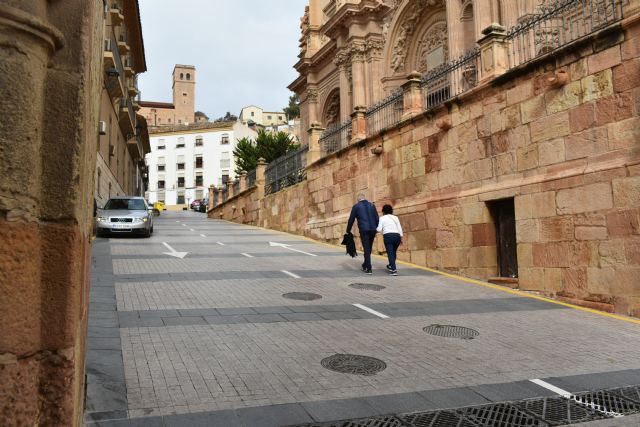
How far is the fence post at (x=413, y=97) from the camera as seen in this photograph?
14.0 metres

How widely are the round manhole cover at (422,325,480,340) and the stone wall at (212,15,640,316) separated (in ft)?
10.2

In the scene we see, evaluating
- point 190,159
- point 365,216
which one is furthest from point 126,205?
point 190,159

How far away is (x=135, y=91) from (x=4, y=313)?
38.4 meters

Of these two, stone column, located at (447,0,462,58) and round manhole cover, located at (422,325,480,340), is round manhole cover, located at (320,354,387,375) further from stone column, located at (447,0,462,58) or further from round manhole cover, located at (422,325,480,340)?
stone column, located at (447,0,462,58)

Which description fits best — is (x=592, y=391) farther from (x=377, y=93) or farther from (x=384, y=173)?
(x=377, y=93)

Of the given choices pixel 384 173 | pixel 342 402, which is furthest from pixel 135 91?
pixel 342 402

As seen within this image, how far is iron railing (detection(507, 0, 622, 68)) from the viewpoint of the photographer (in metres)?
9.07

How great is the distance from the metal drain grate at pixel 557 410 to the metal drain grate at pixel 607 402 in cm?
13

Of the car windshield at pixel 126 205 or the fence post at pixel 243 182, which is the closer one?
the car windshield at pixel 126 205

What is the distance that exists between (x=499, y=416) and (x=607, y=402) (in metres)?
1.06

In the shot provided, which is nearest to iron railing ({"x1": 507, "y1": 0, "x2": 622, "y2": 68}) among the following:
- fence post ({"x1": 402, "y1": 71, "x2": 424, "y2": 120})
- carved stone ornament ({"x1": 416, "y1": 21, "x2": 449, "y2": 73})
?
fence post ({"x1": 402, "y1": 71, "x2": 424, "y2": 120})

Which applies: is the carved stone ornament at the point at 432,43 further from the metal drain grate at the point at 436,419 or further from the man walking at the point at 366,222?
the metal drain grate at the point at 436,419

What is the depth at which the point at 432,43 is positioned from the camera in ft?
80.4

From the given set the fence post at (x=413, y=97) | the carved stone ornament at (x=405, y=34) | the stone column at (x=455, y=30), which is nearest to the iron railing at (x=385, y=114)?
the fence post at (x=413, y=97)
